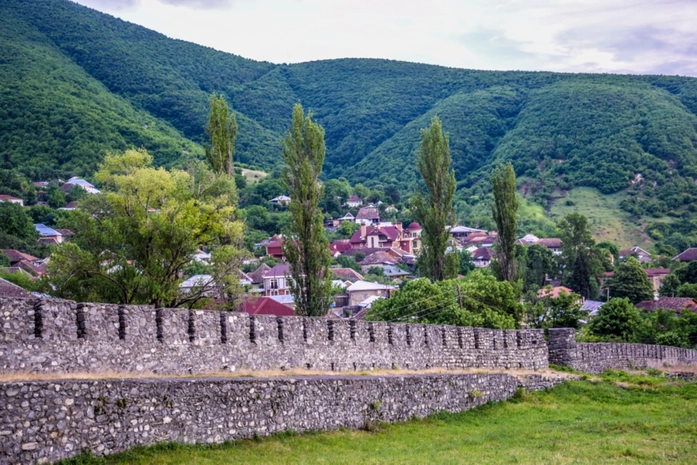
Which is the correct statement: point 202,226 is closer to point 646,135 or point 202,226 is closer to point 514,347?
point 514,347

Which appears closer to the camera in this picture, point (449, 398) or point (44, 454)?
point (44, 454)

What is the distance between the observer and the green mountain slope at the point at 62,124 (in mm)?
125438

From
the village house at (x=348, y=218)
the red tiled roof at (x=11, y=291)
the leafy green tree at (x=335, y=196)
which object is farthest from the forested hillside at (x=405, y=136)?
the red tiled roof at (x=11, y=291)

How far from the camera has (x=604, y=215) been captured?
447 feet

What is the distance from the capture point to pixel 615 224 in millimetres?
133875

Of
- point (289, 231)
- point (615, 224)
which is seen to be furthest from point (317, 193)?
point (615, 224)

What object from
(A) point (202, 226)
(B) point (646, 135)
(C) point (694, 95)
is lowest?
(A) point (202, 226)

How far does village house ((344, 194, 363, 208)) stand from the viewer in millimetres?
166000

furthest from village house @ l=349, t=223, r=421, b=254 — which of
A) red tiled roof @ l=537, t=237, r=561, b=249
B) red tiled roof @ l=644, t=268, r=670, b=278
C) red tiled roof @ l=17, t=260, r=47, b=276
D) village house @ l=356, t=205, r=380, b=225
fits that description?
red tiled roof @ l=17, t=260, r=47, b=276

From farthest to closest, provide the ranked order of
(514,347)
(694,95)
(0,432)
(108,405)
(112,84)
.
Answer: (694,95) → (112,84) → (514,347) → (108,405) → (0,432)

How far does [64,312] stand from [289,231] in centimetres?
2209

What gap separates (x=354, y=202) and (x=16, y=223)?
269 ft

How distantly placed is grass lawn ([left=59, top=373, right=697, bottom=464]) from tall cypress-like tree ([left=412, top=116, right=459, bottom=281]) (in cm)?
2014

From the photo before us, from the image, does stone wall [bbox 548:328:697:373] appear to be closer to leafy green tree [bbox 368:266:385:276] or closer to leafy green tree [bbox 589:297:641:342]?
leafy green tree [bbox 589:297:641:342]
